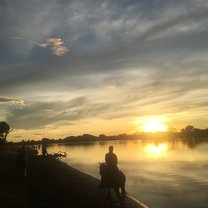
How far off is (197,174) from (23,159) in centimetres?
1907

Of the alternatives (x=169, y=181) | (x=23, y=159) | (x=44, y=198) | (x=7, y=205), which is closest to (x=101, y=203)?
(x=44, y=198)

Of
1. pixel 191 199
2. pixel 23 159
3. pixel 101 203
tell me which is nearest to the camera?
pixel 101 203

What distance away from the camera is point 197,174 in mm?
37094

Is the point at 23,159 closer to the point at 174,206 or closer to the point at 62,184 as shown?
the point at 62,184

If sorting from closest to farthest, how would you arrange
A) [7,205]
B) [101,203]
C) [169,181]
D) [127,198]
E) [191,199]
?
1. [7,205]
2. [101,203]
3. [127,198]
4. [191,199]
5. [169,181]

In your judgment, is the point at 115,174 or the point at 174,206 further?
the point at 174,206

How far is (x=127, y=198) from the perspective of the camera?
20.1 m

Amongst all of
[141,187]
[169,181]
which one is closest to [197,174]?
[169,181]

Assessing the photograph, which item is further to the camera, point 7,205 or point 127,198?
point 127,198

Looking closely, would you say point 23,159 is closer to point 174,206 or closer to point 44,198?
point 44,198

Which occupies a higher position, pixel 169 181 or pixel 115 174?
pixel 115 174

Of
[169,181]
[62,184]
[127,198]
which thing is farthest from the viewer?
[169,181]

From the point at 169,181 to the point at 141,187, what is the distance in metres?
4.26

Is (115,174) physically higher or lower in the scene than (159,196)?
higher
